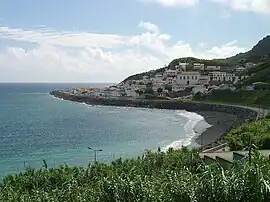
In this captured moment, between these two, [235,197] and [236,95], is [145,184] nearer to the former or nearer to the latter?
[235,197]

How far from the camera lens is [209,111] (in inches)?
2687

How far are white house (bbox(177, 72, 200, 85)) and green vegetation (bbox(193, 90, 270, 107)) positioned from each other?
715 inches

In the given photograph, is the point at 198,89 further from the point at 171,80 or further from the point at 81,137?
the point at 81,137

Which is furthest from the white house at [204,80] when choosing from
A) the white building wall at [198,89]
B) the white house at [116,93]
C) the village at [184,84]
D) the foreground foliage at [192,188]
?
the foreground foliage at [192,188]

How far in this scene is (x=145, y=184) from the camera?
379 inches

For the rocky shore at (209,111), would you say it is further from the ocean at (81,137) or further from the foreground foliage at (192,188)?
the foreground foliage at (192,188)

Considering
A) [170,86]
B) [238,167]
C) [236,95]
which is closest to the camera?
[238,167]

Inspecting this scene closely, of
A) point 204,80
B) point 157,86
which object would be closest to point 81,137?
point 157,86

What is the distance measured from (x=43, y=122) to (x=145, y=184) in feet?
151

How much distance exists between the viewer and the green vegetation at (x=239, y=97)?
66050 mm

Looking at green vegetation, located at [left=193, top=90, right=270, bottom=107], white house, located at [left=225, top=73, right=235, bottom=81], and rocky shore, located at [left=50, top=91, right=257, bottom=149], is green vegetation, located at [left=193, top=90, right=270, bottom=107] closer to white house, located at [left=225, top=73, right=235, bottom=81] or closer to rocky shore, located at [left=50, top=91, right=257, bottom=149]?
rocky shore, located at [left=50, top=91, right=257, bottom=149]

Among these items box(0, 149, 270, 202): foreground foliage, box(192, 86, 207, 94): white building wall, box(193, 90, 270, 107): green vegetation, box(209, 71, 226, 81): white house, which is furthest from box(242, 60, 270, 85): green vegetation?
box(0, 149, 270, 202): foreground foliage

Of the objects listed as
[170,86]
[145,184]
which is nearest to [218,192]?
[145,184]

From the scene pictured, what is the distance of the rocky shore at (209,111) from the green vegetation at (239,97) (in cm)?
428
